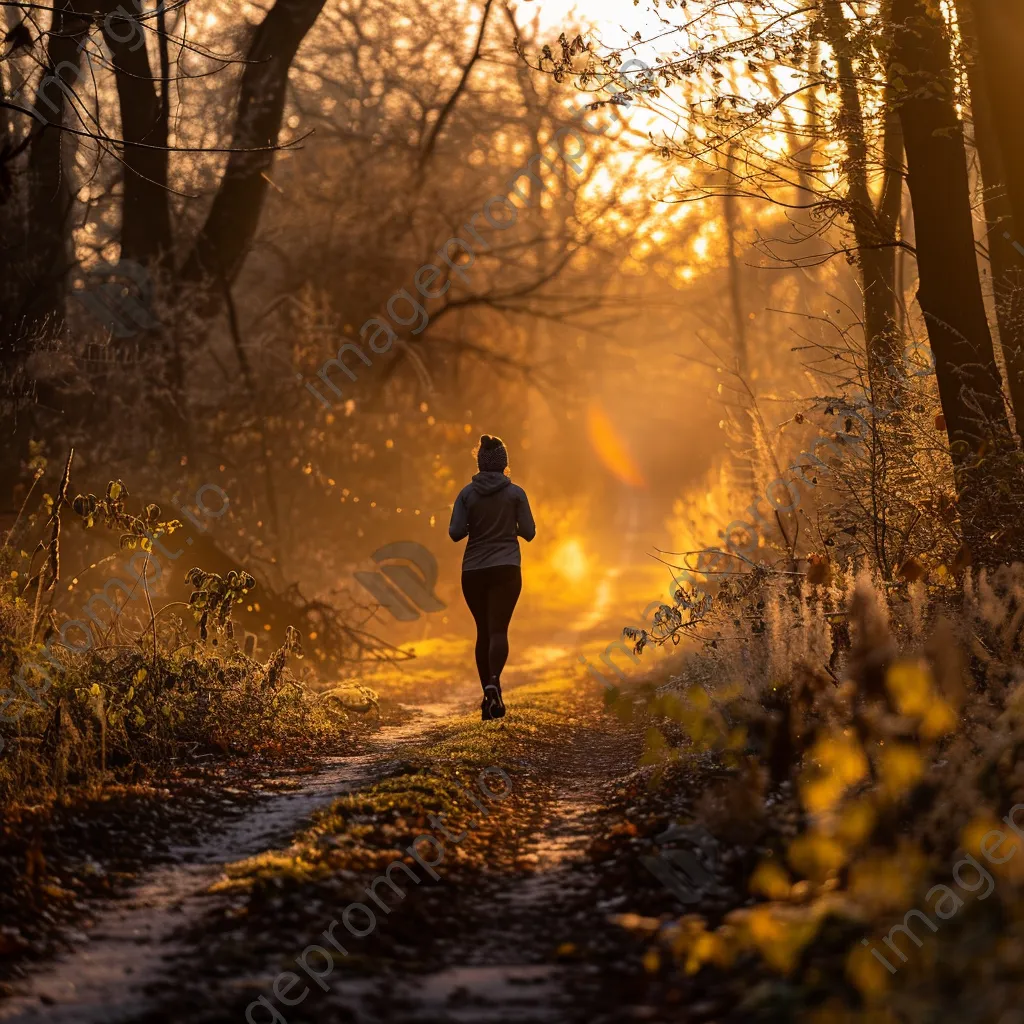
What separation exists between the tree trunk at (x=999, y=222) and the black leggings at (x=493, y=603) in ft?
14.2

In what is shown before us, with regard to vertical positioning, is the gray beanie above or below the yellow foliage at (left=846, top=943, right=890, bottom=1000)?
above

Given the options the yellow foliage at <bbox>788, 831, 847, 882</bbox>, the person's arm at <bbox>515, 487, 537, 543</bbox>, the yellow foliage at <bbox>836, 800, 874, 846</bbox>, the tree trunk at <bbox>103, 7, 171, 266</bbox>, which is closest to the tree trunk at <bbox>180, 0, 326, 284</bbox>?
the tree trunk at <bbox>103, 7, 171, 266</bbox>

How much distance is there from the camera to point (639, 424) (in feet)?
279

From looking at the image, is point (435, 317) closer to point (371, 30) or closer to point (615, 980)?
point (371, 30)

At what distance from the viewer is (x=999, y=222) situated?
1154 cm

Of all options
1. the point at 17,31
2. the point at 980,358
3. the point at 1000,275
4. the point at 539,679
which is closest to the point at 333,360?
the point at 539,679

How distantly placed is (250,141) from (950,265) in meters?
11.5

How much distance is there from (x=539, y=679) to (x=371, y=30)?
15.8 meters

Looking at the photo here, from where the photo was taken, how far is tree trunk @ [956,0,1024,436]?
9328 millimetres

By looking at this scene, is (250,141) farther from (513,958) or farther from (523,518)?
(513,958)

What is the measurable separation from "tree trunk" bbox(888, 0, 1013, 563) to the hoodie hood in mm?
3758

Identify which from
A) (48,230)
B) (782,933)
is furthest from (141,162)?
(782,933)

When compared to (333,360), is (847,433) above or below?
below

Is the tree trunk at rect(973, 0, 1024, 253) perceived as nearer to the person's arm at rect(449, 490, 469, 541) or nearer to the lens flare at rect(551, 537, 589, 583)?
the person's arm at rect(449, 490, 469, 541)
